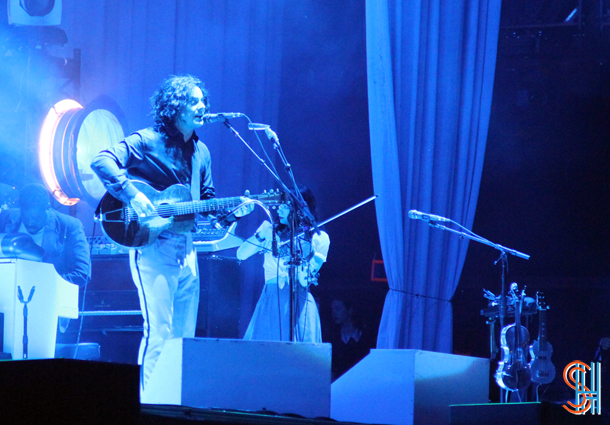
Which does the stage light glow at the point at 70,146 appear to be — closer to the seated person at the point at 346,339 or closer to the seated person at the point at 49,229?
the seated person at the point at 49,229

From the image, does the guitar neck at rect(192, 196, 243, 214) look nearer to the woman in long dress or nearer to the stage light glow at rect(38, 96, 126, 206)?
the woman in long dress

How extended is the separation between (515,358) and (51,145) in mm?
4171

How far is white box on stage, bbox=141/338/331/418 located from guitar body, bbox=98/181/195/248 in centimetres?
78

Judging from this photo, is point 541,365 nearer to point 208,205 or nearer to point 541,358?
point 541,358

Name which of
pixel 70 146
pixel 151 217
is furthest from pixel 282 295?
pixel 70 146

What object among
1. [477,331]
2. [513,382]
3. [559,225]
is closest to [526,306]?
[513,382]

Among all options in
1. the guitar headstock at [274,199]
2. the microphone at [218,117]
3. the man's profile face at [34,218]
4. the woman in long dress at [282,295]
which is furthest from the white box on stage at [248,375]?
the man's profile face at [34,218]

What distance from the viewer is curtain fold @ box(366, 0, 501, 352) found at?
5.33 m

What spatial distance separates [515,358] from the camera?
5121 mm

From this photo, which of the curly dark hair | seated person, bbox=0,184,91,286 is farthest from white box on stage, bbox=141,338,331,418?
seated person, bbox=0,184,91,286

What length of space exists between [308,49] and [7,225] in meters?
3.35

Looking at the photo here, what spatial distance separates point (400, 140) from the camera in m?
5.41

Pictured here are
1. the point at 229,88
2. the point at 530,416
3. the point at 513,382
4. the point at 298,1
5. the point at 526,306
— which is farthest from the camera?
the point at 298,1

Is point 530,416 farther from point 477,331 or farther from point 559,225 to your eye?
point 559,225
